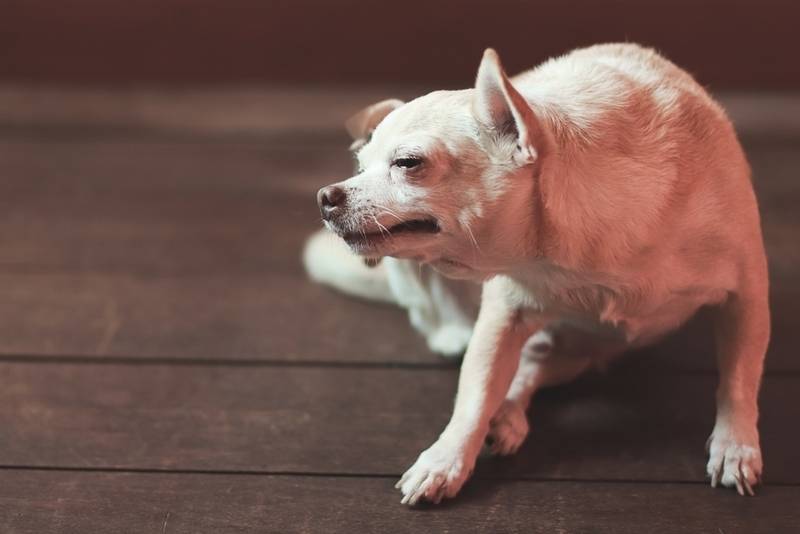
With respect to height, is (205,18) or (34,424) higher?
(205,18)

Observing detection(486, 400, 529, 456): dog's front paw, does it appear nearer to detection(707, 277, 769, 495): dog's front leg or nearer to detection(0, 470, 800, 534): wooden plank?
detection(0, 470, 800, 534): wooden plank

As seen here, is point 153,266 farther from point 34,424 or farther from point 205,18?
point 205,18

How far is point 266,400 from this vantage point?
4.91 feet

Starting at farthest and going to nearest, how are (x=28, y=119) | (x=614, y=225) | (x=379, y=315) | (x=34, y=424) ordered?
(x=28, y=119) → (x=379, y=315) → (x=34, y=424) → (x=614, y=225)

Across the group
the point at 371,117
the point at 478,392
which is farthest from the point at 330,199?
the point at 478,392

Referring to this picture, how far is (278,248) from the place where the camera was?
1979 millimetres

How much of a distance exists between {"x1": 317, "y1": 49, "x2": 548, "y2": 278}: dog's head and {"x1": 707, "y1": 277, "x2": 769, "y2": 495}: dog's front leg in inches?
15.1

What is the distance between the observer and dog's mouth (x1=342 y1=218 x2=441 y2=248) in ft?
3.71

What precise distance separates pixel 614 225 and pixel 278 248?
100 centimetres

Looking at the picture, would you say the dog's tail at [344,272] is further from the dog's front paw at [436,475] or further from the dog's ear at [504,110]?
the dog's ear at [504,110]

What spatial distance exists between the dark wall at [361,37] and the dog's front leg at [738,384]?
1.18 metres

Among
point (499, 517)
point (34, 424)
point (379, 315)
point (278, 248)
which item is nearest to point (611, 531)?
point (499, 517)

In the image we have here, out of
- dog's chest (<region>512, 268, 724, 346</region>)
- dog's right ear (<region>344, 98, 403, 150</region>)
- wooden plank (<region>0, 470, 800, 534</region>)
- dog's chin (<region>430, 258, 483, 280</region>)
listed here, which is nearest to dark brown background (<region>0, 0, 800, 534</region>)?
wooden plank (<region>0, 470, 800, 534</region>)

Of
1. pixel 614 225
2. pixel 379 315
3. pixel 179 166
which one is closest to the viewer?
pixel 614 225
